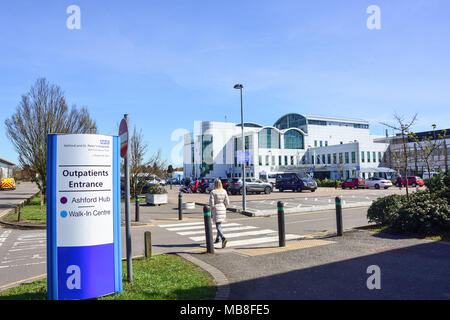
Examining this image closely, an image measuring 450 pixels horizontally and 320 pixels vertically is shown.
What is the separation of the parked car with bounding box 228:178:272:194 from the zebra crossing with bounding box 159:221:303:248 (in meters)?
19.5

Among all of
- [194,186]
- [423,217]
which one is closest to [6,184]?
[194,186]

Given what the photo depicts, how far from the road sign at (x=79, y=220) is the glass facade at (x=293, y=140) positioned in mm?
77941

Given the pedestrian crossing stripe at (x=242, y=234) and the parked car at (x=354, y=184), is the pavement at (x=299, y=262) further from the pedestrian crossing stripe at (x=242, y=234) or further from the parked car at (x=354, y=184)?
the parked car at (x=354, y=184)

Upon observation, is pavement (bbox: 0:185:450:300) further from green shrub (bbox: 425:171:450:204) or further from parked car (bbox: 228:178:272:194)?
parked car (bbox: 228:178:272:194)

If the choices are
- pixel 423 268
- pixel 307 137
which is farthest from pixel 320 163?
pixel 423 268

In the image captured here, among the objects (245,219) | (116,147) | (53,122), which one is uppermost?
(53,122)

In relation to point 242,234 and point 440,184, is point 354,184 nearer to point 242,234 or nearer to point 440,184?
point 440,184

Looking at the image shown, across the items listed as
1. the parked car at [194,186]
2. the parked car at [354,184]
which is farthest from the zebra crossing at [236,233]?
the parked car at [354,184]

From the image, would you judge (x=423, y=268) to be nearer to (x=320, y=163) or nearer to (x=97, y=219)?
(x=97, y=219)

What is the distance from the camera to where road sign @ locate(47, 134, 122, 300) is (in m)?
4.61

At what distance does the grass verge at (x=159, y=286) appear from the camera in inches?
192

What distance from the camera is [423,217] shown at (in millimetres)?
8977
